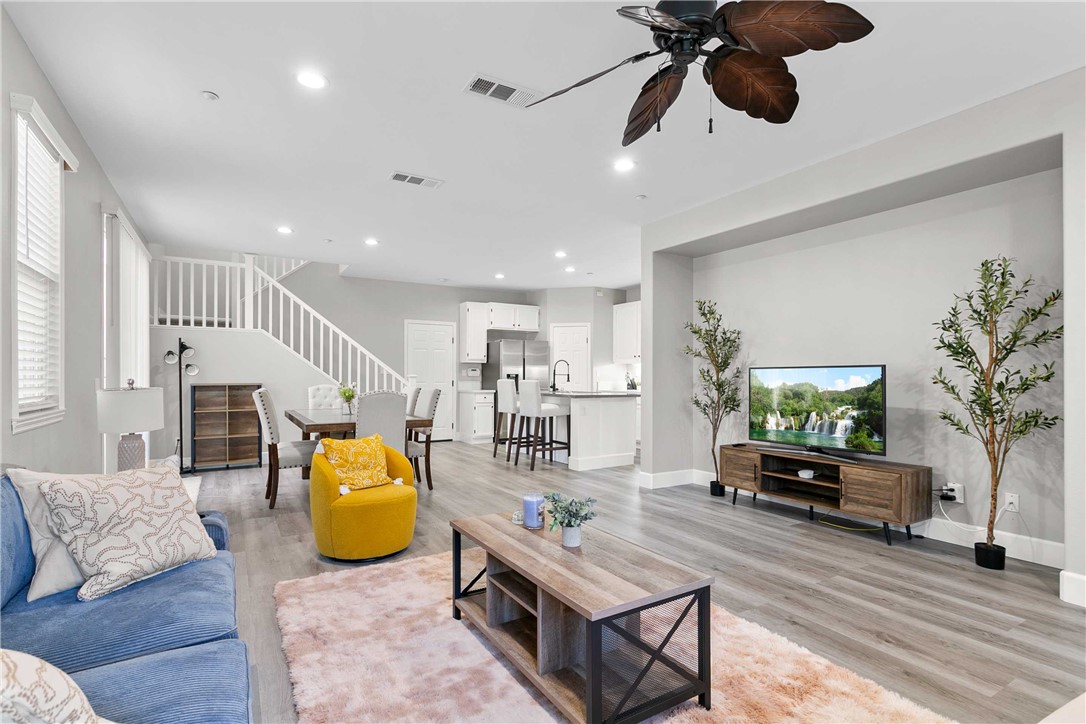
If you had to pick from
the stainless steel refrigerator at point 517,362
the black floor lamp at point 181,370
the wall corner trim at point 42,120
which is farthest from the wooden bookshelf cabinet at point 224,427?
the wall corner trim at point 42,120

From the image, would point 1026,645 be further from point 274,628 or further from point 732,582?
point 274,628

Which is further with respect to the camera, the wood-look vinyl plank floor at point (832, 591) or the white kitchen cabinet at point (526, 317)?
the white kitchen cabinet at point (526, 317)

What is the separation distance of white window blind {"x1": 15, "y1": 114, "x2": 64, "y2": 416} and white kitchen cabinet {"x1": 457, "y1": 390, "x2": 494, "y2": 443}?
626cm

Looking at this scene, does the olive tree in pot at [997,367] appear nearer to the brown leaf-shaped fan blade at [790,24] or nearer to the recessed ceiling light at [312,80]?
the brown leaf-shaped fan blade at [790,24]

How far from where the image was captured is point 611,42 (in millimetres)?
2486

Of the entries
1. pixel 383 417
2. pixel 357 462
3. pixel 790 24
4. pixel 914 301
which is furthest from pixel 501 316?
pixel 790 24

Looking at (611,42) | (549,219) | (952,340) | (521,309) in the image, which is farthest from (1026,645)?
(521,309)

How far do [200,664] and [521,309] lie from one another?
27.5 ft

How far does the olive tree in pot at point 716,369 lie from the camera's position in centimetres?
515

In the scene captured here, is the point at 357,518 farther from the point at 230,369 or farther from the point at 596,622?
the point at 230,369

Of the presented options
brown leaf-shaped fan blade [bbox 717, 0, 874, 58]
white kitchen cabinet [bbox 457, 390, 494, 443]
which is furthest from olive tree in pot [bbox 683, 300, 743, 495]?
white kitchen cabinet [bbox 457, 390, 494, 443]

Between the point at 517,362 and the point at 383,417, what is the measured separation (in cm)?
452

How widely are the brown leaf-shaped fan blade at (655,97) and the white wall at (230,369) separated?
581 cm

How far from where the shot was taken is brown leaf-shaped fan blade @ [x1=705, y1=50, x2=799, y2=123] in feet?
6.26
